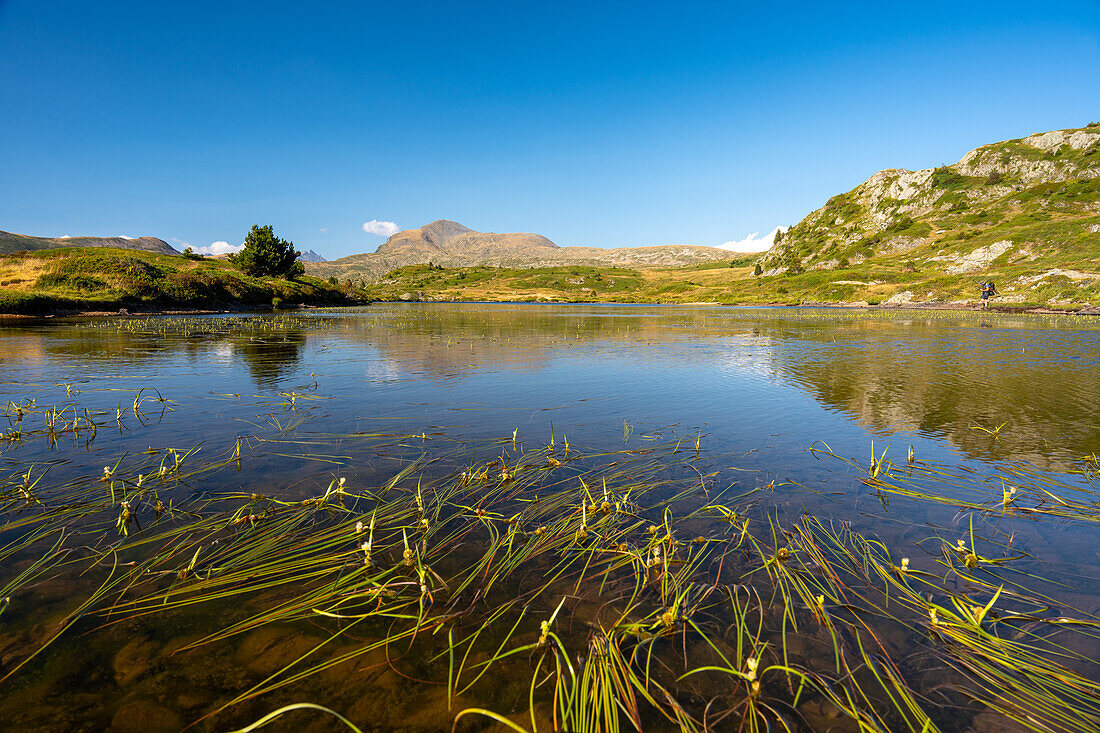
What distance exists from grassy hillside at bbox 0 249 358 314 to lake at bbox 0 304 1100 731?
1663 inches

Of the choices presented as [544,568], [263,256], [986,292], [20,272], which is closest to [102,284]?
[20,272]

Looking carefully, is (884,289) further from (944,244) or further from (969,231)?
(969,231)

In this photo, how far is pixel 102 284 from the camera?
46.3m

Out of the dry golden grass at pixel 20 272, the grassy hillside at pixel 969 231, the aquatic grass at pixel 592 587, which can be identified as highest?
the grassy hillside at pixel 969 231

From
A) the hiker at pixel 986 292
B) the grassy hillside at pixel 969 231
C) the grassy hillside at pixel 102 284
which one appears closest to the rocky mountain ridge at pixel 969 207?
the grassy hillside at pixel 969 231

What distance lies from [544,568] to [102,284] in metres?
64.1

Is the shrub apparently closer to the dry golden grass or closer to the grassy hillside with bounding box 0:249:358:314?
the grassy hillside with bounding box 0:249:358:314

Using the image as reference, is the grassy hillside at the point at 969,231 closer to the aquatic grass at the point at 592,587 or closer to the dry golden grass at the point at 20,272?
the aquatic grass at the point at 592,587

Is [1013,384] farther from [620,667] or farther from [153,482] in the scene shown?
[153,482]

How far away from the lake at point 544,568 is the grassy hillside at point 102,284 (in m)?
42.3

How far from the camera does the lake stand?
3516mm

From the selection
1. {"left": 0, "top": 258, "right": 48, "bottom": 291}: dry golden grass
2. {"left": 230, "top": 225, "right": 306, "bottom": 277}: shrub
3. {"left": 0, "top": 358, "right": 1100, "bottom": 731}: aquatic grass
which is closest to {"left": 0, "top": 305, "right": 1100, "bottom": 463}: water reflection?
{"left": 0, "top": 358, "right": 1100, "bottom": 731}: aquatic grass

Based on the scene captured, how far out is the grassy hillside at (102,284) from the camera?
40.2m

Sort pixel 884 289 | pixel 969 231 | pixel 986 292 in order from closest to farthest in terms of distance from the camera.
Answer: pixel 986 292, pixel 884 289, pixel 969 231
